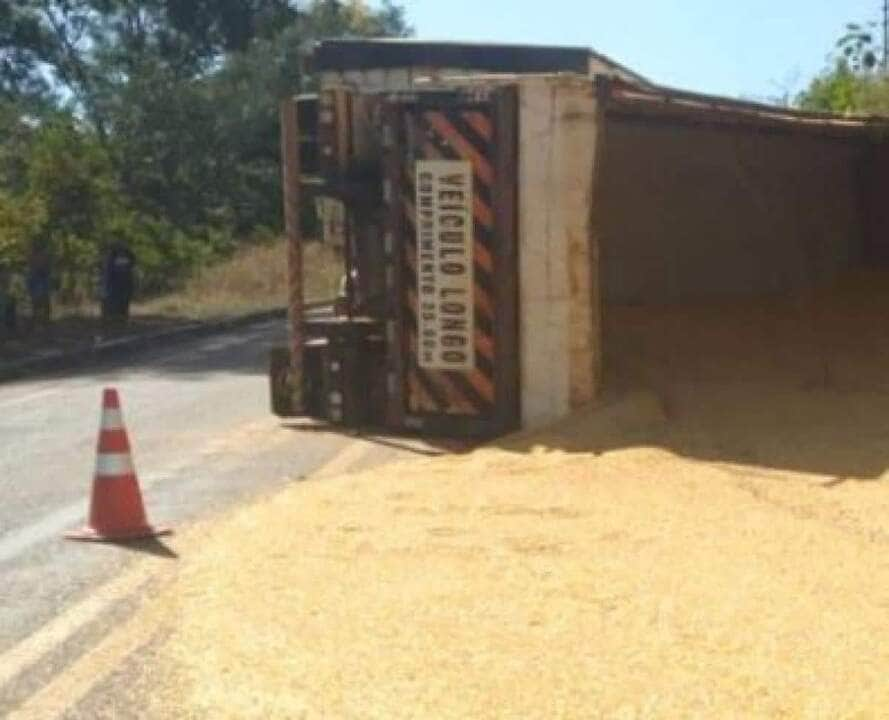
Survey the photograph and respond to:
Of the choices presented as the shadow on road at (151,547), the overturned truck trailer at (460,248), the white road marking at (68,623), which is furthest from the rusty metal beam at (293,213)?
the white road marking at (68,623)

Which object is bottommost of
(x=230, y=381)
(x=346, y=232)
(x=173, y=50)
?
(x=230, y=381)

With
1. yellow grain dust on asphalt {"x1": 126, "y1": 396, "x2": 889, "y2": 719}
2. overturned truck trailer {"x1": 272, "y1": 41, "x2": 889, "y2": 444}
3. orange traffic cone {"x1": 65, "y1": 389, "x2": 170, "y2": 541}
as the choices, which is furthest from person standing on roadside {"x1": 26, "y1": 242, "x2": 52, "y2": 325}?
orange traffic cone {"x1": 65, "y1": 389, "x2": 170, "y2": 541}

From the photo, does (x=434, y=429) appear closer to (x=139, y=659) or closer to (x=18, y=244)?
(x=139, y=659)

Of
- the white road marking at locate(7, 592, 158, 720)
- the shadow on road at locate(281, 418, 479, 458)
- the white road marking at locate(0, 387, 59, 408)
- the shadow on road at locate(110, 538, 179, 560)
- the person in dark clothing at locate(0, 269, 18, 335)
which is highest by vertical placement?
the person in dark clothing at locate(0, 269, 18, 335)

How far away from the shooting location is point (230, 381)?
16.1 m

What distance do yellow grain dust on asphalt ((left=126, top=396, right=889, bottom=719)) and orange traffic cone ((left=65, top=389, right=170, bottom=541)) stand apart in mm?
409

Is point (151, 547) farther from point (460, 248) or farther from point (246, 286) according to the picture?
point (246, 286)

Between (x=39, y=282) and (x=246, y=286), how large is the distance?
10.4 m

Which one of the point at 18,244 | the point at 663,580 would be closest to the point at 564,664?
the point at 663,580

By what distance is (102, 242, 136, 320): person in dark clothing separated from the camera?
24.9 m

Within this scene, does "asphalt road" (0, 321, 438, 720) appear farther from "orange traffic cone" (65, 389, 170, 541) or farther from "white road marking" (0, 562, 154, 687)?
"orange traffic cone" (65, 389, 170, 541)

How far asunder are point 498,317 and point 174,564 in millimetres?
3733

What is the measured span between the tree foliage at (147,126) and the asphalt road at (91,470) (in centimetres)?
751

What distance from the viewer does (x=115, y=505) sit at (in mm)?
8086
